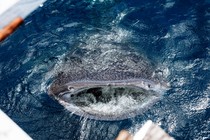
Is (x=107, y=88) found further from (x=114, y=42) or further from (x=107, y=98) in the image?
(x=114, y=42)

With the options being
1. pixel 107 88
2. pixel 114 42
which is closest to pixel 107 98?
pixel 107 88

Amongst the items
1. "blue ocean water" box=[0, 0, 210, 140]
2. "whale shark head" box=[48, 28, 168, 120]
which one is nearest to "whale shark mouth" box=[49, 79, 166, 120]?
"whale shark head" box=[48, 28, 168, 120]

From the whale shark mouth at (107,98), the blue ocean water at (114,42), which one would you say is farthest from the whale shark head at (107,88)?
the blue ocean water at (114,42)

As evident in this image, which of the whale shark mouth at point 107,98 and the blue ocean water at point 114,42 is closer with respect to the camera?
the whale shark mouth at point 107,98

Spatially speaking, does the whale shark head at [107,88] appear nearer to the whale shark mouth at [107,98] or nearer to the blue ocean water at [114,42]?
the whale shark mouth at [107,98]

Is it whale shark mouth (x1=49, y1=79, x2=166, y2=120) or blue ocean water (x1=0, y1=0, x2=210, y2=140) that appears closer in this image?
whale shark mouth (x1=49, y1=79, x2=166, y2=120)

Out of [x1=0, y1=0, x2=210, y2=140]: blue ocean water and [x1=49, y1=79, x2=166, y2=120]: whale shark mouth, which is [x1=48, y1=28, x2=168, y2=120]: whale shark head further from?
[x1=0, y1=0, x2=210, y2=140]: blue ocean water
